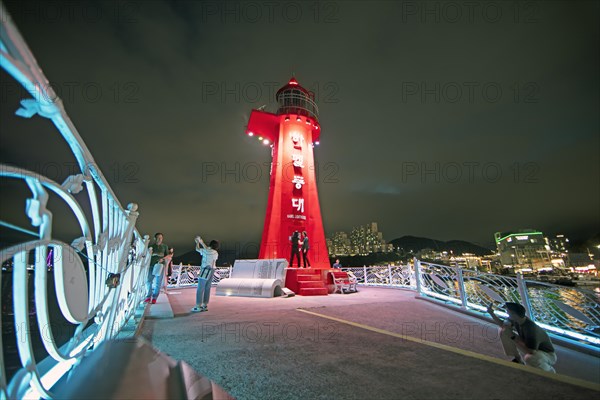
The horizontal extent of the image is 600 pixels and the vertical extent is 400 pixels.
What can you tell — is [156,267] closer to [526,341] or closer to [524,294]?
[526,341]

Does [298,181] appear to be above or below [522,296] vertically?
above

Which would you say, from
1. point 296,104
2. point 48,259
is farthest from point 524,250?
point 48,259

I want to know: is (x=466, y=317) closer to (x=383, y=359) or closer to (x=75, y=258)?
(x=383, y=359)

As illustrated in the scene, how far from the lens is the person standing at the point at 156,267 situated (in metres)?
6.40

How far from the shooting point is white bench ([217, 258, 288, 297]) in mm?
8070

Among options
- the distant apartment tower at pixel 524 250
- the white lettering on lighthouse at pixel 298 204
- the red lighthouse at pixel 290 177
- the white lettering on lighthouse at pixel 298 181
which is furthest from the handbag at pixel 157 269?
the distant apartment tower at pixel 524 250

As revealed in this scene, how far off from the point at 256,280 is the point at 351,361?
6601 millimetres

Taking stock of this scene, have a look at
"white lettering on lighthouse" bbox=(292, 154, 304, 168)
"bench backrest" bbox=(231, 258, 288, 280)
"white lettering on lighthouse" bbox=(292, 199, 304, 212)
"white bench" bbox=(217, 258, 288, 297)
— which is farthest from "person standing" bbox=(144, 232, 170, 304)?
"white lettering on lighthouse" bbox=(292, 154, 304, 168)

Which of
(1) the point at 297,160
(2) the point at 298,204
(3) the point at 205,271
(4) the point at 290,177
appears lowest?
(3) the point at 205,271

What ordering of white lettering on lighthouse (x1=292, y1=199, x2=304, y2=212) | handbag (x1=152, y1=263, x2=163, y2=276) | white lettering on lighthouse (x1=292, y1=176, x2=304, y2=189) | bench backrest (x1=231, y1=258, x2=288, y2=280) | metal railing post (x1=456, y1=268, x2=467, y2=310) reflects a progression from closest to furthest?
metal railing post (x1=456, y1=268, x2=467, y2=310)
handbag (x1=152, y1=263, x2=163, y2=276)
bench backrest (x1=231, y1=258, x2=288, y2=280)
white lettering on lighthouse (x1=292, y1=199, x2=304, y2=212)
white lettering on lighthouse (x1=292, y1=176, x2=304, y2=189)

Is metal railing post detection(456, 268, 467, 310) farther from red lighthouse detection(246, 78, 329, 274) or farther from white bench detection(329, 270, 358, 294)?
red lighthouse detection(246, 78, 329, 274)

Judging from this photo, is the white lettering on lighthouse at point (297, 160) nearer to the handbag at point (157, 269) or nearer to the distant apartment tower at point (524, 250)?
the handbag at point (157, 269)

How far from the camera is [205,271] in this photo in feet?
18.6

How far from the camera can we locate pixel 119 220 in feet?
8.67
